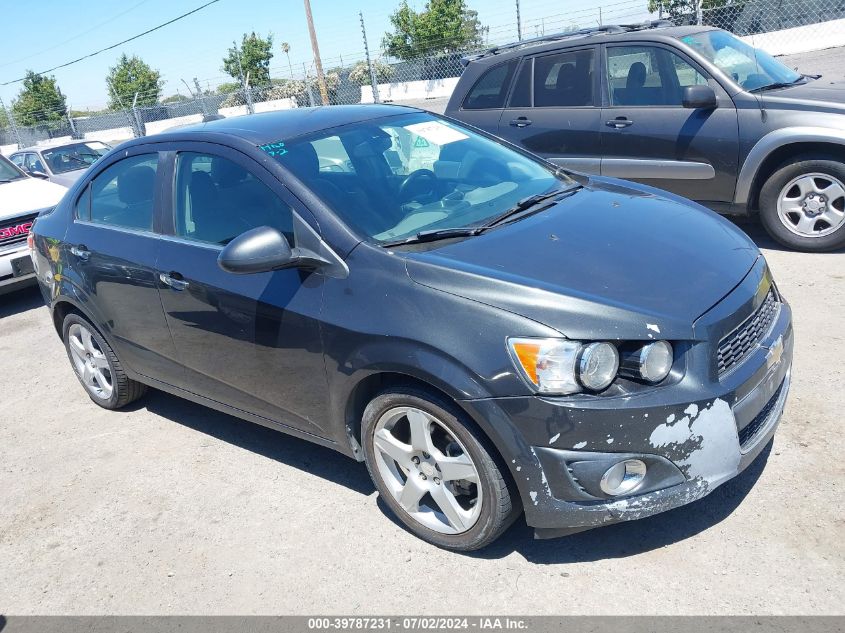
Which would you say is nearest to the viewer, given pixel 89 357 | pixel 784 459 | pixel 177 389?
pixel 784 459

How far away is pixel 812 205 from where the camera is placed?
591 centimetres

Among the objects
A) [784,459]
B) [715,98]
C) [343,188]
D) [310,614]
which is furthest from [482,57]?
[310,614]

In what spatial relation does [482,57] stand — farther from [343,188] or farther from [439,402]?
[439,402]

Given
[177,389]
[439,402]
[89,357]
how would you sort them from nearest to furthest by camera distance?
[439,402]
[177,389]
[89,357]

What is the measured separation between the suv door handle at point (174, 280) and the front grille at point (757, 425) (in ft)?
8.48

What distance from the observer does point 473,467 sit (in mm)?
2852

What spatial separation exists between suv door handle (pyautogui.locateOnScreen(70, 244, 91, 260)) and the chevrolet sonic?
0.04m

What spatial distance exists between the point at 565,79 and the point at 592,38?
0.41 metres

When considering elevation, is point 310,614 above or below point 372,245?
below

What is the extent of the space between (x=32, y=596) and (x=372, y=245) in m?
2.12

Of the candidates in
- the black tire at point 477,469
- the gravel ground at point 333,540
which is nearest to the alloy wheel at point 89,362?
the gravel ground at point 333,540

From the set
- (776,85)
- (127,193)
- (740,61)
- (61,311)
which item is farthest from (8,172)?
(776,85)

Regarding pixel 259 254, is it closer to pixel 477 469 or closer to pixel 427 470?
pixel 427 470

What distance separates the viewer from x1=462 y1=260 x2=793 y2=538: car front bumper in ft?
8.51
